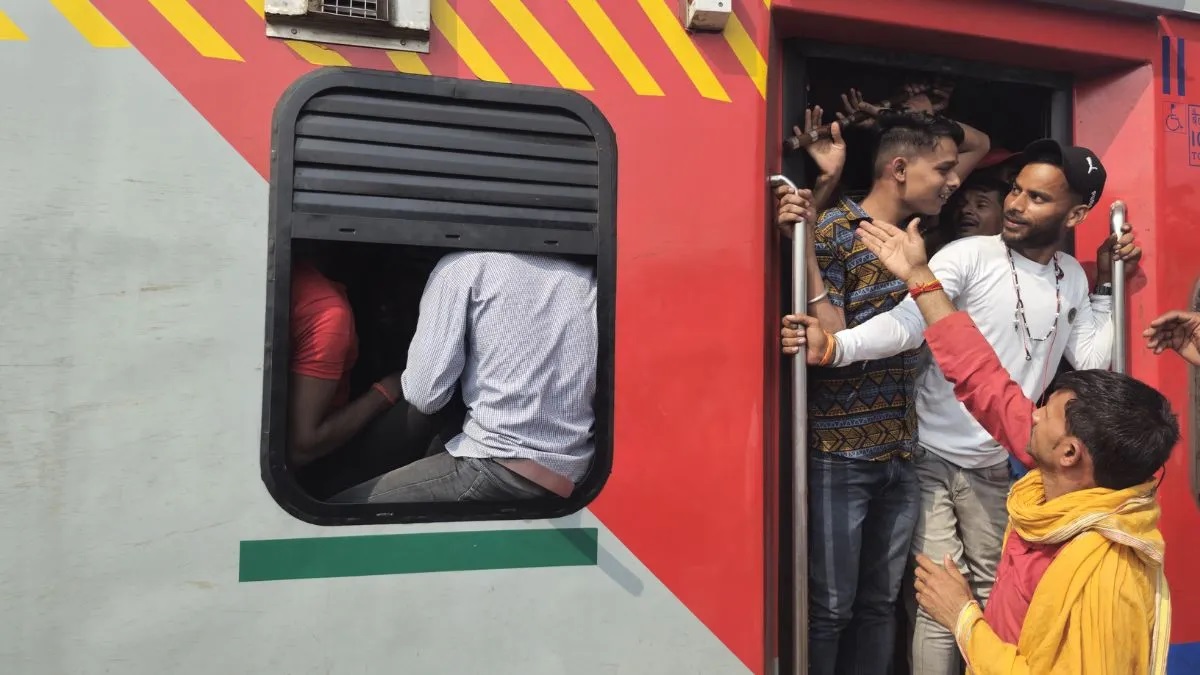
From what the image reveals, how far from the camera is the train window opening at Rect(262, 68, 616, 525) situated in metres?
1.57

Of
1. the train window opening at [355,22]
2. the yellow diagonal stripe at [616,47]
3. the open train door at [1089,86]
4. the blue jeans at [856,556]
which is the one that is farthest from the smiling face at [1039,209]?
the train window opening at [355,22]

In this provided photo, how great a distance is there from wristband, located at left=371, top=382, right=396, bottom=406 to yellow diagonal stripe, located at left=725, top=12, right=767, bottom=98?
1058 millimetres

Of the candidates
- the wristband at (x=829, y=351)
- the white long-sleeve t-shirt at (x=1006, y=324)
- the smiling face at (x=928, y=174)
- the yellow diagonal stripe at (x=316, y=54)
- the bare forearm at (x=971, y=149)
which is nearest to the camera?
the yellow diagonal stripe at (x=316, y=54)

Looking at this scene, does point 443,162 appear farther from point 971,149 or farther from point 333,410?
point 971,149

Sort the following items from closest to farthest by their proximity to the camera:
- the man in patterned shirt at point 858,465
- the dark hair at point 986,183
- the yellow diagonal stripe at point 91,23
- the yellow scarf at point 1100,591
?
1. the yellow scarf at point 1100,591
2. the yellow diagonal stripe at point 91,23
3. the man in patterned shirt at point 858,465
4. the dark hair at point 986,183

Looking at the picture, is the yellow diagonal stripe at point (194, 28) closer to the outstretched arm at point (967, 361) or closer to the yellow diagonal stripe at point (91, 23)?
the yellow diagonal stripe at point (91, 23)

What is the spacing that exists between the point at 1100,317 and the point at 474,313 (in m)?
1.83

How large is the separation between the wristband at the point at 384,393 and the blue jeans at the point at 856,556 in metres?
1.13

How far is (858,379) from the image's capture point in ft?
7.34

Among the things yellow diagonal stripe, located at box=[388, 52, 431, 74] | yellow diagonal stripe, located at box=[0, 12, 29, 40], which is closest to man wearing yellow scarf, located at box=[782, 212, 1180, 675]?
yellow diagonal stripe, located at box=[388, 52, 431, 74]

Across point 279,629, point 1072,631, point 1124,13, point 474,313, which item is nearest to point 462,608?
point 279,629

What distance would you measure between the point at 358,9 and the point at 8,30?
0.59m

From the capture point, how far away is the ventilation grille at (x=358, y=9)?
61.9 inches

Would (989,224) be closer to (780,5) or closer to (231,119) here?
(780,5)
